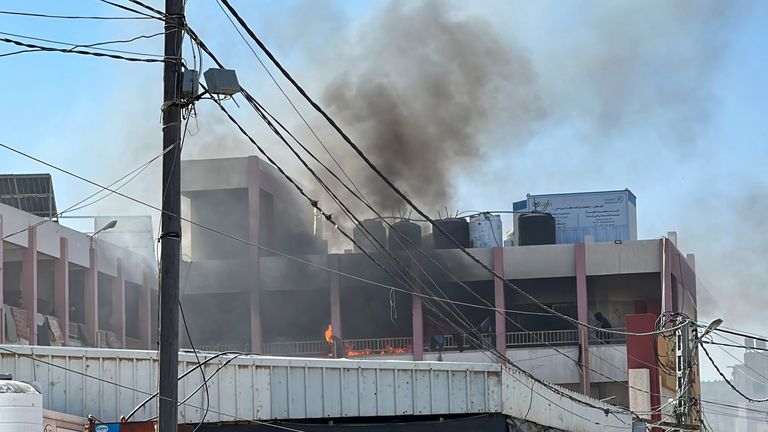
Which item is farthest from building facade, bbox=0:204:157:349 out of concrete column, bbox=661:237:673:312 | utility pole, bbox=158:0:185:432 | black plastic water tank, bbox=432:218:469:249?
utility pole, bbox=158:0:185:432

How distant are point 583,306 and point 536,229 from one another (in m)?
4.47

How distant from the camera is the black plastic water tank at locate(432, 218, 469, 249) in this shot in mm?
54094

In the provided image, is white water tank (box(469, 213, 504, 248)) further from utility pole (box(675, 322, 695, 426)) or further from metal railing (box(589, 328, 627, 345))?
utility pole (box(675, 322, 695, 426))

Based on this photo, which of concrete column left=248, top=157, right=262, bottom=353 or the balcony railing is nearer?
the balcony railing

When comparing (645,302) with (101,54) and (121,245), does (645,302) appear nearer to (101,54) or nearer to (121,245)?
(121,245)

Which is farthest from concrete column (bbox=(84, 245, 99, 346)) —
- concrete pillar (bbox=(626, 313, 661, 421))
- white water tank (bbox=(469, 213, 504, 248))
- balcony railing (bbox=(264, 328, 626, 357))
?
concrete pillar (bbox=(626, 313, 661, 421))

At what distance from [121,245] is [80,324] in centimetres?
705

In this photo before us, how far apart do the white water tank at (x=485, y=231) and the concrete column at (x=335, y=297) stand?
651 cm

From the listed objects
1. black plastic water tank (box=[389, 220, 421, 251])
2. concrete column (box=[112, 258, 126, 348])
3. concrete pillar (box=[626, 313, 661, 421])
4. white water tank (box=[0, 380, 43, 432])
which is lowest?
white water tank (box=[0, 380, 43, 432])

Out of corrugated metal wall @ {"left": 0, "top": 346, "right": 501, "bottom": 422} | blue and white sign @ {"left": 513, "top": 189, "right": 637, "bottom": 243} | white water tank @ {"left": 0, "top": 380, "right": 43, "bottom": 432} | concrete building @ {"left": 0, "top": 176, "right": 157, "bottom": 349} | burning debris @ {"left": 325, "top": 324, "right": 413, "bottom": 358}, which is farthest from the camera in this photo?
blue and white sign @ {"left": 513, "top": 189, "right": 637, "bottom": 243}

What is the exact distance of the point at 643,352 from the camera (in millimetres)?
39969

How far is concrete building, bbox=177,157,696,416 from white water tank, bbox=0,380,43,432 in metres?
34.4

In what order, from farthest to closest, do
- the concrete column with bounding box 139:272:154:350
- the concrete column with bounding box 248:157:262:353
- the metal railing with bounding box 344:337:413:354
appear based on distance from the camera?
the concrete column with bounding box 248:157:262:353
the metal railing with bounding box 344:337:413:354
the concrete column with bounding box 139:272:154:350

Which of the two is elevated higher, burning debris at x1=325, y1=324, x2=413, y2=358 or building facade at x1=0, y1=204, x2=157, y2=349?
building facade at x1=0, y1=204, x2=157, y2=349
